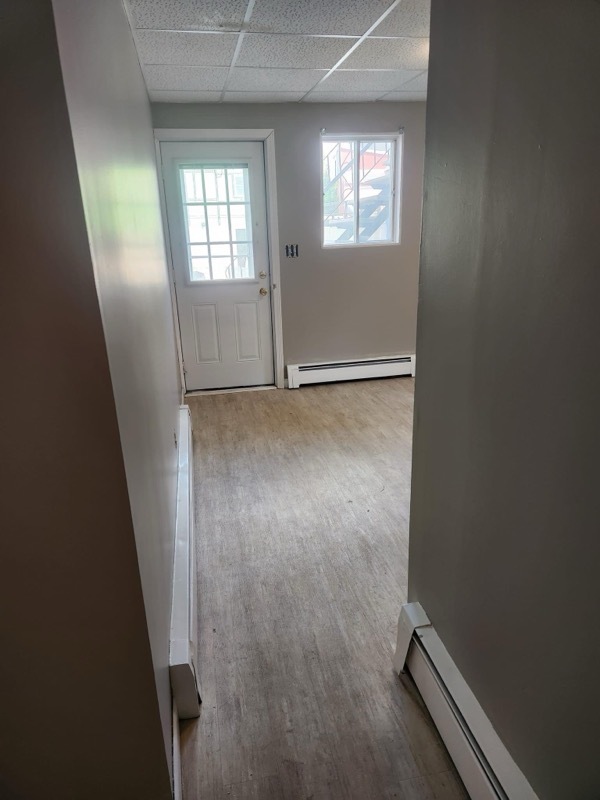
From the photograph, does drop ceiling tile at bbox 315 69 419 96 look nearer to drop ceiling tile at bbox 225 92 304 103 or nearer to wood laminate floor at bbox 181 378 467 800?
drop ceiling tile at bbox 225 92 304 103

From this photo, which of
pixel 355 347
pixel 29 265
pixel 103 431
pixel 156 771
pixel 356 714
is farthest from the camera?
pixel 355 347

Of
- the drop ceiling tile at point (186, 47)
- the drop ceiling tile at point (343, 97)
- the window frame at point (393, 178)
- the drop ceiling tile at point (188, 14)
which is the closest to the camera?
the drop ceiling tile at point (188, 14)

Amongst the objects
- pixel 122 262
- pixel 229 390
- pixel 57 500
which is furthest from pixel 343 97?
pixel 57 500

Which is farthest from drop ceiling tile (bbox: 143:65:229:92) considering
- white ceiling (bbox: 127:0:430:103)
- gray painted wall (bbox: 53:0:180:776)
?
gray painted wall (bbox: 53:0:180:776)

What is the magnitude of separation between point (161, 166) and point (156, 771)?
400cm

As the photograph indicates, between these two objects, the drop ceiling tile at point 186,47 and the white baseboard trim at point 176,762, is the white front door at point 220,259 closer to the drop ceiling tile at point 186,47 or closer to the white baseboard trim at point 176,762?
the drop ceiling tile at point 186,47

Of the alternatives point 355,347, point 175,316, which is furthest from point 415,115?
point 175,316

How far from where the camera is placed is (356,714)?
1.54m

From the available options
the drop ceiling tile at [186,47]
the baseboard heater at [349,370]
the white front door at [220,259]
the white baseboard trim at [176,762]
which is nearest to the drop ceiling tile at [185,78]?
the drop ceiling tile at [186,47]

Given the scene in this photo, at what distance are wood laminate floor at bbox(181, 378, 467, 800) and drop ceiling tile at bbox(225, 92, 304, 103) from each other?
2526mm

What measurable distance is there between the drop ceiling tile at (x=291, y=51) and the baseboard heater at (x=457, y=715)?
273 cm

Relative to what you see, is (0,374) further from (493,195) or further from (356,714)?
(356,714)

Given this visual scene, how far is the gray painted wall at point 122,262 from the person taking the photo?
936 mm

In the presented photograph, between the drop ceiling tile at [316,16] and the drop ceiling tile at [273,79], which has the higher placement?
the drop ceiling tile at [273,79]
